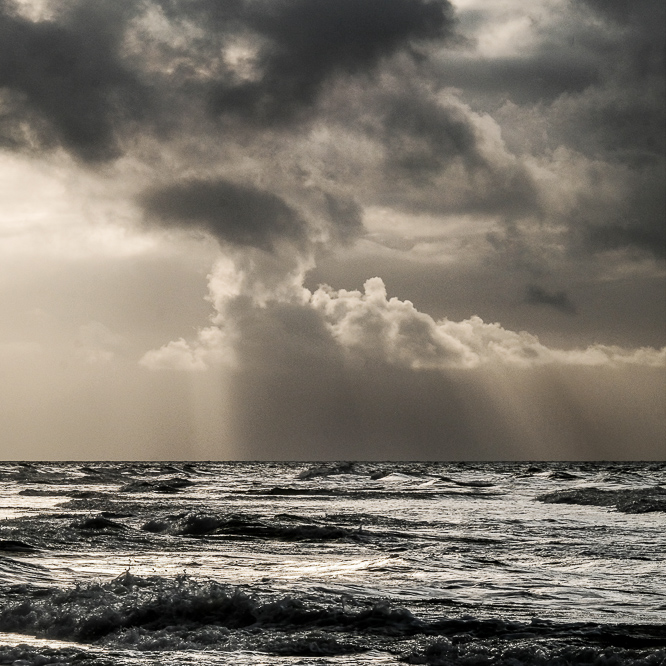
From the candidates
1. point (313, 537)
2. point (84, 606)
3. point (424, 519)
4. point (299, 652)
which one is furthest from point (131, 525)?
point (299, 652)

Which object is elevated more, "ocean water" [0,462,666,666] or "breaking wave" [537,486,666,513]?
"ocean water" [0,462,666,666]

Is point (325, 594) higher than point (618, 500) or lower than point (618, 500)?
higher

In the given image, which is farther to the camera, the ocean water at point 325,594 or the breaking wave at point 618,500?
the breaking wave at point 618,500

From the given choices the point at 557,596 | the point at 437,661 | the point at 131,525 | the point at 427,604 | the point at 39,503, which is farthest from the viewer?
the point at 39,503

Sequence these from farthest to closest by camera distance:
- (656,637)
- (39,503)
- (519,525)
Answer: (39,503), (519,525), (656,637)

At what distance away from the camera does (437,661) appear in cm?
824

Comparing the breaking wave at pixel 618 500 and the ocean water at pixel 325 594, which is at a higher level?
the ocean water at pixel 325 594

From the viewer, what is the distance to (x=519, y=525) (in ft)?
78.1

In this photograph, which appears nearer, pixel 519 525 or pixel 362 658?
pixel 362 658

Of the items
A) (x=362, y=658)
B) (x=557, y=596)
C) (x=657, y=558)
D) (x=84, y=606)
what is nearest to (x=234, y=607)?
(x=84, y=606)

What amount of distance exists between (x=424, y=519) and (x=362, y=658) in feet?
60.7

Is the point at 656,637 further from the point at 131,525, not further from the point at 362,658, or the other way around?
the point at 131,525

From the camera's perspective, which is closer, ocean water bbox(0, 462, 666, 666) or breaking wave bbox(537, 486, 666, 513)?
ocean water bbox(0, 462, 666, 666)

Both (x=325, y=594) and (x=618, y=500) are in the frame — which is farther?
(x=618, y=500)
